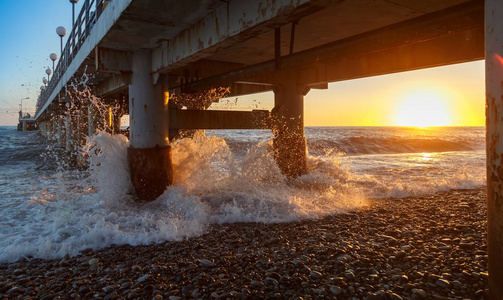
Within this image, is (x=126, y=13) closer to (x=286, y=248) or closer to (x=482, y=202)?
(x=286, y=248)

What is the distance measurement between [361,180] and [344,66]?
4505 millimetres

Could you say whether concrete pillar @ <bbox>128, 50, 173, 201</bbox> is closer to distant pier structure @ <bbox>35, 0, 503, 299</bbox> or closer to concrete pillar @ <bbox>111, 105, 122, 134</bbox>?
distant pier structure @ <bbox>35, 0, 503, 299</bbox>

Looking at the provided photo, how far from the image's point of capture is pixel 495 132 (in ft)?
8.31

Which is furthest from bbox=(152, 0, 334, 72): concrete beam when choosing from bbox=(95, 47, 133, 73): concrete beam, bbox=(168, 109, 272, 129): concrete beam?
bbox=(168, 109, 272, 129): concrete beam

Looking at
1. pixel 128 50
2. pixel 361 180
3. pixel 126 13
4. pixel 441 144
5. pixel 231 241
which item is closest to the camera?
pixel 231 241

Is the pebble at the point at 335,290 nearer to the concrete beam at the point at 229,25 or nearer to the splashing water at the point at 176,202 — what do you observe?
the splashing water at the point at 176,202

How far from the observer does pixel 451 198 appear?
852 cm

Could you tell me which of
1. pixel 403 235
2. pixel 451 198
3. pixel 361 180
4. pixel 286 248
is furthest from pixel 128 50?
pixel 451 198

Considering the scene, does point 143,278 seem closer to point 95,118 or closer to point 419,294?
point 419,294

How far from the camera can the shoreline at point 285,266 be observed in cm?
353

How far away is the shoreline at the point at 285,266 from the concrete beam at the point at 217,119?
435cm

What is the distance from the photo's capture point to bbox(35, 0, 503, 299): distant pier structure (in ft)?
11.2

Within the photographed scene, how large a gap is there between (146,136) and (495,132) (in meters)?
7.69

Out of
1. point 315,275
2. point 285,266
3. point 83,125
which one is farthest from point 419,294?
point 83,125
